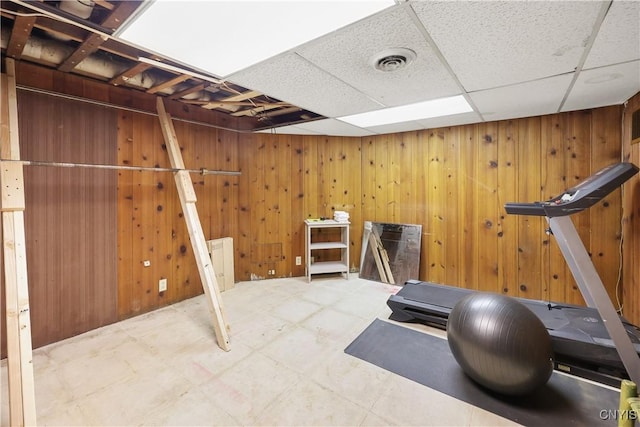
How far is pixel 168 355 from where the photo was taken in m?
2.16

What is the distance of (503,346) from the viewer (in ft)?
5.24

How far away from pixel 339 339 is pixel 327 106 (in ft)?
7.16

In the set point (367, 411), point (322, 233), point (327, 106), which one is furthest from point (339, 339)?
point (327, 106)

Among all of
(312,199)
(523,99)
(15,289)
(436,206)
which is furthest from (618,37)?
(15,289)

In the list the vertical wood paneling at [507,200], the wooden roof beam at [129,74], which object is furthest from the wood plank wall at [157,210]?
the vertical wood paneling at [507,200]

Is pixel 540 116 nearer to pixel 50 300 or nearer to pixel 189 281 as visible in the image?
pixel 189 281

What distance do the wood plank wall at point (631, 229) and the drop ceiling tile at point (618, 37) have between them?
3.40ft

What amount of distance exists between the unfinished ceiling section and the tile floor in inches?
87.4

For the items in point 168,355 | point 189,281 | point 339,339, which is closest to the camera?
point 168,355

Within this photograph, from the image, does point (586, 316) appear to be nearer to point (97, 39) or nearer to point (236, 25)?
point (236, 25)

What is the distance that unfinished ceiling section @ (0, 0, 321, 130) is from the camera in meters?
1.46

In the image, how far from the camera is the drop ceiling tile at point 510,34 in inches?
47.8

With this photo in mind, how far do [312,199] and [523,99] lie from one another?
271 centimetres

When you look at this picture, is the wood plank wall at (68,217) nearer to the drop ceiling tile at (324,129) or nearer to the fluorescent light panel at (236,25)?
the fluorescent light panel at (236,25)
